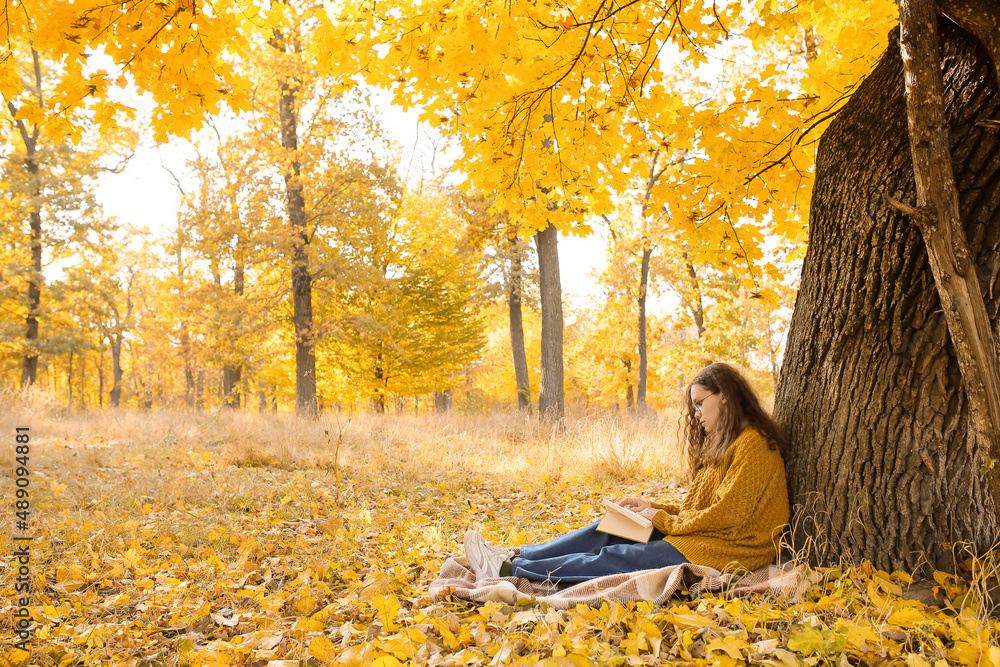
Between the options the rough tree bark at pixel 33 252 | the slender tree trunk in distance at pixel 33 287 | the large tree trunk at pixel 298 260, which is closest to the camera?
the large tree trunk at pixel 298 260

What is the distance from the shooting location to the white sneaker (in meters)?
2.96

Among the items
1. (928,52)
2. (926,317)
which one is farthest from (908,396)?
(928,52)

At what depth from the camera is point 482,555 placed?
306 centimetres

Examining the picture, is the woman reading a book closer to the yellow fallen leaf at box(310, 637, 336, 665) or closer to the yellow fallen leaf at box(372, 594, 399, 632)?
the yellow fallen leaf at box(372, 594, 399, 632)

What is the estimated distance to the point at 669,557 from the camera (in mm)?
2715

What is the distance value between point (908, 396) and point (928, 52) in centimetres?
143

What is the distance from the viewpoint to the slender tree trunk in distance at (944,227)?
2.09m

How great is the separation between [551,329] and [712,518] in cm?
767

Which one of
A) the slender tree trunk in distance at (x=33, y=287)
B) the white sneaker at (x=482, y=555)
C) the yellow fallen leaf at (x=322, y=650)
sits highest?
the slender tree trunk in distance at (x=33, y=287)

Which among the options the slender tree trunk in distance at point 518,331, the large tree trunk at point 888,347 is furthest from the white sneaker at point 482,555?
the slender tree trunk in distance at point 518,331

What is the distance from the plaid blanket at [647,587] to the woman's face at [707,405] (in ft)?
2.47

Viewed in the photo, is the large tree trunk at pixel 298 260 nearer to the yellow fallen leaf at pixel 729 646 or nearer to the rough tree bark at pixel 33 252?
the rough tree bark at pixel 33 252

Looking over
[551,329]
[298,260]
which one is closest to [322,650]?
[551,329]

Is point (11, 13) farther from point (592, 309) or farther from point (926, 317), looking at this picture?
point (592, 309)
